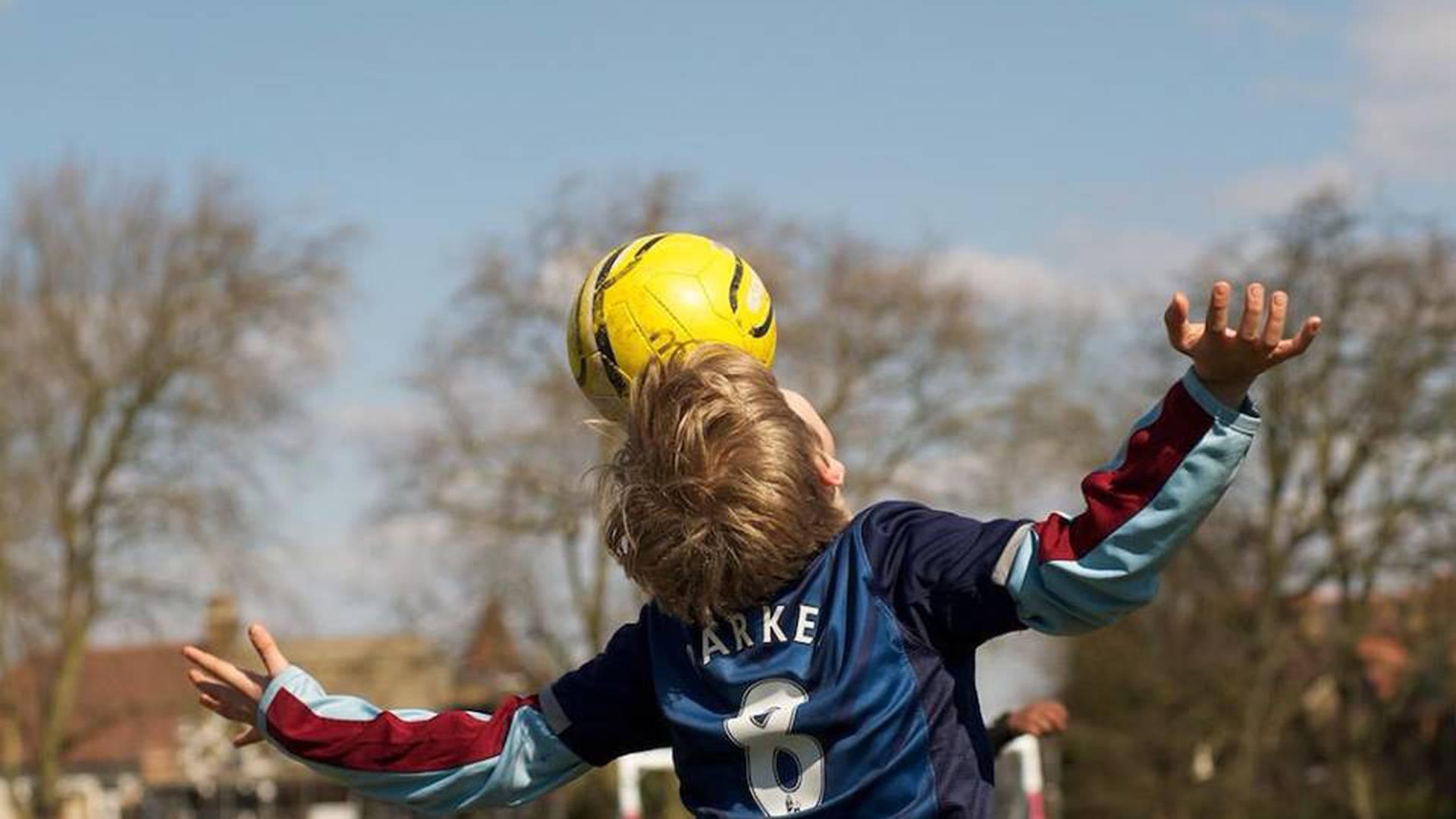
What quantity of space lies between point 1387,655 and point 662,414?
36946 mm

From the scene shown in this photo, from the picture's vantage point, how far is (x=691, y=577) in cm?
380

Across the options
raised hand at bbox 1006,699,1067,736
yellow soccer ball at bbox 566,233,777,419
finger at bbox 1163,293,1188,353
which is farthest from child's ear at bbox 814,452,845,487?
raised hand at bbox 1006,699,1067,736

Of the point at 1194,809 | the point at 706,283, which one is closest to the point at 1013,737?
the point at 706,283

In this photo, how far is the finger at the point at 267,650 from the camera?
14.6ft

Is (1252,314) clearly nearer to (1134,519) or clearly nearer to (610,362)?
(1134,519)

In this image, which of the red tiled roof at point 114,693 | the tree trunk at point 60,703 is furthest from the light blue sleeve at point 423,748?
the tree trunk at point 60,703

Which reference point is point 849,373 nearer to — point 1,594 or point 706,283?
point 1,594

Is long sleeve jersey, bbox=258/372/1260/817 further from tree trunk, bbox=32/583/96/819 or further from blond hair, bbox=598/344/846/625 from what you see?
tree trunk, bbox=32/583/96/819

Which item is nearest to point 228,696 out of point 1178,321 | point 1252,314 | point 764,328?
point 764,328

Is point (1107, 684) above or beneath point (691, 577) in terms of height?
beneath

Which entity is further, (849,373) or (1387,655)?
(1387,655)

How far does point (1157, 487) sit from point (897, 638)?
20.7 inches

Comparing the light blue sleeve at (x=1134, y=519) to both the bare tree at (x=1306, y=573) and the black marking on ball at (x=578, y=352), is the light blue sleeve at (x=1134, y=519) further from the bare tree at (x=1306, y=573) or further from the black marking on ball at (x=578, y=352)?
the bare tree at (x=1306, y=573)

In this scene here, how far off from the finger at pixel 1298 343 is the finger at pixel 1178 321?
137mm
